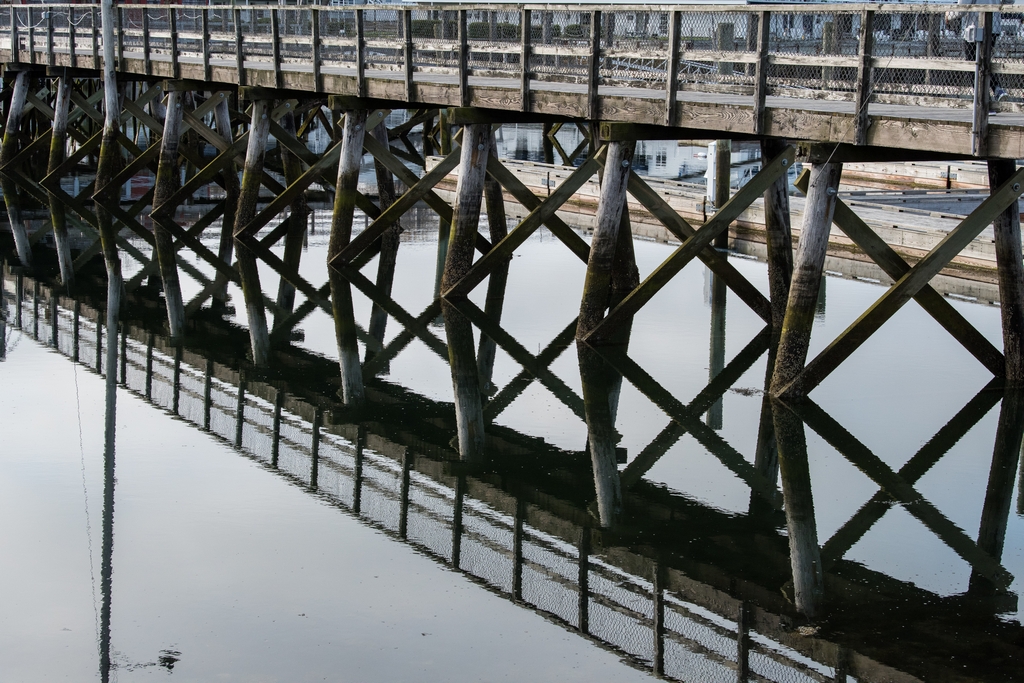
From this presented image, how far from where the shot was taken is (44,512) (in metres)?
9.11

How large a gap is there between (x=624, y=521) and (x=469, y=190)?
22.0ft

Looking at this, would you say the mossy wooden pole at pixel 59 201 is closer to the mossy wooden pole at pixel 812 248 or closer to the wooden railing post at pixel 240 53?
the wooden railing post at pixel 240 53

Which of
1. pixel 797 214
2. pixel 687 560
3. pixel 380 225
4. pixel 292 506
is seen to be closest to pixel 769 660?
pixel 687 560

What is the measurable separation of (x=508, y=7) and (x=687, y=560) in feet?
25.4

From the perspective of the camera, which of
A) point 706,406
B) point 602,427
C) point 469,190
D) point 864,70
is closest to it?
point 864,70

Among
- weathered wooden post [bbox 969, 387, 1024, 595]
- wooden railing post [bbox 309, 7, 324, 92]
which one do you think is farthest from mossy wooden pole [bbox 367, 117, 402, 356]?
weathered wooden post [bbox 969, 387, 1024, 595]

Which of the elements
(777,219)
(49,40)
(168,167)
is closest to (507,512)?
(777,219)

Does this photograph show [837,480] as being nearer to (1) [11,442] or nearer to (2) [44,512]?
(2) [44,512]

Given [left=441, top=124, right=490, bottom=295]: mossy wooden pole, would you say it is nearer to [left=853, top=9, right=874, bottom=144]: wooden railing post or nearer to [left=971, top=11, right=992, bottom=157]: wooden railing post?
[left=853, top=9, right=874, bottom=144]: wooden railing post

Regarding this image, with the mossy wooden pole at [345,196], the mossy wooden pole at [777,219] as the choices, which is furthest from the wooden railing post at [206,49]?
the mossy wooden pole at [777,219]

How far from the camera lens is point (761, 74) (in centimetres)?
1096

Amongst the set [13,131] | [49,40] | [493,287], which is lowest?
[493,287]

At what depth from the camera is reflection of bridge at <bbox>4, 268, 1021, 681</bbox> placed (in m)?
6.95

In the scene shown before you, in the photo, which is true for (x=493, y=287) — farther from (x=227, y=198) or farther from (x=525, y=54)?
(x=227, y=198)
